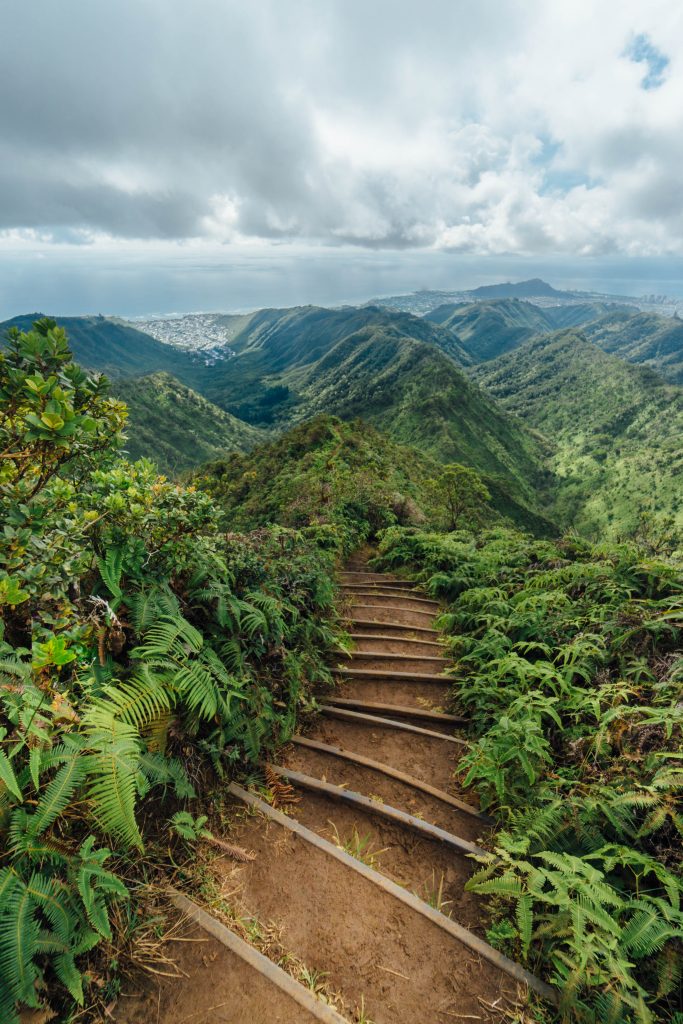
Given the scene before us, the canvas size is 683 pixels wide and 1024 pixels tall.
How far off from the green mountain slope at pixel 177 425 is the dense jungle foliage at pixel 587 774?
5010 inches

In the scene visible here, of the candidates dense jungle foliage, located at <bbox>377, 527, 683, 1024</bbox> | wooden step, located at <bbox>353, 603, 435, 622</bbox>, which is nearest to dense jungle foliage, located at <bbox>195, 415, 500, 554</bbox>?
wooden step, located at <bbox>353, 603, 435, 622</bbox>

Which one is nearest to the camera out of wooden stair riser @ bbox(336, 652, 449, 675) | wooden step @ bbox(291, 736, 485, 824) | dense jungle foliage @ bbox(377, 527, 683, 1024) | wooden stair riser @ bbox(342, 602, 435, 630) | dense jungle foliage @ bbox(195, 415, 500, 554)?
dense jungle foliage @ bbox(377, 527, 683, 1024)

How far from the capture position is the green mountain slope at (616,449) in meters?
103

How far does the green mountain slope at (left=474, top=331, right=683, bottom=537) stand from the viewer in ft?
339

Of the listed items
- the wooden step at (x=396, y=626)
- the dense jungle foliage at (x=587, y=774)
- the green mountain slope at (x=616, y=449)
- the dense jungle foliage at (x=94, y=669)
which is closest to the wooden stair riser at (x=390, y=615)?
the wooden step at (x=396, y=626)

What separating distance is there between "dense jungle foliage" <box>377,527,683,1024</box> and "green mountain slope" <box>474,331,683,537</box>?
7686 centimetres

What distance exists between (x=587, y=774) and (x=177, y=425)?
524ft

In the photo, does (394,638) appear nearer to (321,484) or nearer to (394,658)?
(394,658)

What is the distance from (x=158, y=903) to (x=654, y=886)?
142 inches

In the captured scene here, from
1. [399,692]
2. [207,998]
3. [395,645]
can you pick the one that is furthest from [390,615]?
[207,998]

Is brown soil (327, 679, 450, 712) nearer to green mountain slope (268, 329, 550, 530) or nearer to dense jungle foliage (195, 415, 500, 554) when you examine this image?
dense jungle foliage (195, 415, 500, 554)

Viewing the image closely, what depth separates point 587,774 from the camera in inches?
160

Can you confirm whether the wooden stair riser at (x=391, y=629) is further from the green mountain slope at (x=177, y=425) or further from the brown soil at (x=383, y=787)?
the green mountain slope at (x=177, y=425)

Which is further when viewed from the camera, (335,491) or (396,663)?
(335,491)
